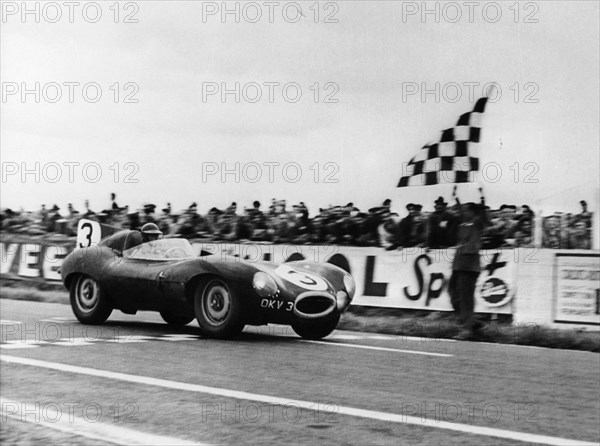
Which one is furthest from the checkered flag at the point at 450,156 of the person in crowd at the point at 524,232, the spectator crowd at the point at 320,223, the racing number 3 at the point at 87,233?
the racing number 3 at the point at 87,233

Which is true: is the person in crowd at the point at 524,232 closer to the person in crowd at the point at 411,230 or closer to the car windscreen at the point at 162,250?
the person in crowd at the point at 411,230

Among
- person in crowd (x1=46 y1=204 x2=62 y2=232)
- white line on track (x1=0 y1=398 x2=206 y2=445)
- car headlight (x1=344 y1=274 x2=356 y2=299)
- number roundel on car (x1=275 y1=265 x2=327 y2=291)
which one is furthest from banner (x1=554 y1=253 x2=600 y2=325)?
white line on track (x1=0 y1=398 x2=206 y2=445)

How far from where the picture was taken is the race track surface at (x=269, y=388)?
3.26 m

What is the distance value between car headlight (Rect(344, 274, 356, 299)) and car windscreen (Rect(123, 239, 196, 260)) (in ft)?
3.63

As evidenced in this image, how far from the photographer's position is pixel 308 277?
549 centimetres

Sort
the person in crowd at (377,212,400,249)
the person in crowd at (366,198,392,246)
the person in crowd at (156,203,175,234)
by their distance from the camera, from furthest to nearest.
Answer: the person in crowd at (377,212,400,249) → the person in crowd at (366,198,392,246) → the person in crowd at (156,203,175,234)

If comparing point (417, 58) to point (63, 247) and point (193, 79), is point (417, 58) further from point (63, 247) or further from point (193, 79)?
point (63, 247)

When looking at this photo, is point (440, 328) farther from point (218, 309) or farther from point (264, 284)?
point (218, 309)

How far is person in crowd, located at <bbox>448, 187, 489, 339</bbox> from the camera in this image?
6570mm

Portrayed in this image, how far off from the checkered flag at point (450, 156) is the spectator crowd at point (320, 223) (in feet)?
0.88

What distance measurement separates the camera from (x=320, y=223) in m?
5.69

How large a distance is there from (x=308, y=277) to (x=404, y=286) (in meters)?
2.18

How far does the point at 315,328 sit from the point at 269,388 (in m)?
1.54

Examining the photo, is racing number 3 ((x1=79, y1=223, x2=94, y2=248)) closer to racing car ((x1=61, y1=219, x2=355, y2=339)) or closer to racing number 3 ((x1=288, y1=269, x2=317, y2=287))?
racing car ((x1=61, y1=219, x2=355, y2=339))
